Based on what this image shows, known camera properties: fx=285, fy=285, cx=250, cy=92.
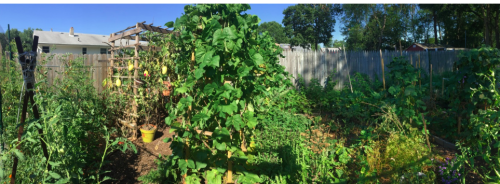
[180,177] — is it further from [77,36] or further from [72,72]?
[77,36]

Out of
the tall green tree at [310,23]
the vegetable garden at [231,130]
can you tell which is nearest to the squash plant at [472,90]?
the vegetable garden at [231,130]

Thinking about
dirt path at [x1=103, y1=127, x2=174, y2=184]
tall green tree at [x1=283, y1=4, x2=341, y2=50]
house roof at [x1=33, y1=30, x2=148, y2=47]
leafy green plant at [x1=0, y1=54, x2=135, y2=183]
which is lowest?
dirt path at [x1=103, y1=127, x2=174, y2=184]

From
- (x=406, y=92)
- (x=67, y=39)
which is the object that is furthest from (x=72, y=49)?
(x=406, y=92)

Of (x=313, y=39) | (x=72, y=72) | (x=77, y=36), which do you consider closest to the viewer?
(x=72, y=72)

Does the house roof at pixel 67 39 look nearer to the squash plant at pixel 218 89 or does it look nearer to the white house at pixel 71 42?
the white house at pixel 71 42

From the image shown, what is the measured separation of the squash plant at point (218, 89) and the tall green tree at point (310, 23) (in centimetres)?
4114

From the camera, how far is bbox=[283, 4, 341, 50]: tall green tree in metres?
42.0

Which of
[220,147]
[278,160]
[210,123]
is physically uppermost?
[210,123]

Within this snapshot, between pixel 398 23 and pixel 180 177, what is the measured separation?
34.3 metres

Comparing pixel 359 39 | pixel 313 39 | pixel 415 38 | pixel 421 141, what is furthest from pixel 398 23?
pixel 421 141

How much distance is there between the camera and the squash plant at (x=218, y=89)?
86.0 inches

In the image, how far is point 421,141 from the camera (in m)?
3.26

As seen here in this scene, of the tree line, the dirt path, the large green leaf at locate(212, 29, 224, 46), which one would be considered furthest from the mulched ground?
the tree line

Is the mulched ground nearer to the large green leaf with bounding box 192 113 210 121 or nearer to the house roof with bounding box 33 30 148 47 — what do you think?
the large green leaf with bounding box 192 113 210 121
